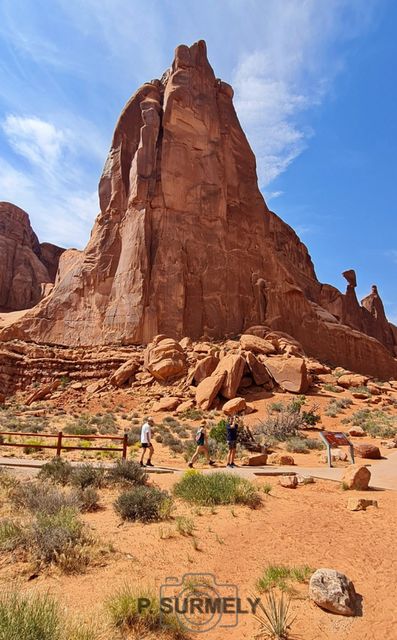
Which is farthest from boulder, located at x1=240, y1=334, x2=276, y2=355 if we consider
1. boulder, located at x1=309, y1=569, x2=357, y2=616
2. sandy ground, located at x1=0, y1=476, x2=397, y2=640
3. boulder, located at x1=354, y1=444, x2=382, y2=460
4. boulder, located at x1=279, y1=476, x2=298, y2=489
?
boulder, located at x1=309, y1=569, x2=357, y2=616

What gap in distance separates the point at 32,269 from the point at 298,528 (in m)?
65.9

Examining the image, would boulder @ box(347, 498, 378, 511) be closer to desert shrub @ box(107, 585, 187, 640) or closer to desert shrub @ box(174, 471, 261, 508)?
desert shrub @ box(174, 471, 261, 508)

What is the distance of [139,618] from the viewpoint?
14.1ft

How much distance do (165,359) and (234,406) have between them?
Answer: 6897 mm

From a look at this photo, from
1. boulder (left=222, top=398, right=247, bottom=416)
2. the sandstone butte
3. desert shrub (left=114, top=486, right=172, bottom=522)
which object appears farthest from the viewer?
the sandstone butte

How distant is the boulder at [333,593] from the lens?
484 centimetres

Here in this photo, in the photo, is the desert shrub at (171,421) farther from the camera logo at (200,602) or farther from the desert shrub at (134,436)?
the camera logo at (200,602)

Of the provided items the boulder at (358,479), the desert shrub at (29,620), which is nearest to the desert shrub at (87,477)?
the boulder at (358,479)

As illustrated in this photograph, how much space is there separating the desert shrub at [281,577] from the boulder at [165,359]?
22.3 m

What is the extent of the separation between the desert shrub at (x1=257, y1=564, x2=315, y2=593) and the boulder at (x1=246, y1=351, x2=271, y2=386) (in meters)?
21.5

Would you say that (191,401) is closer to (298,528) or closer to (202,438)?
(202,438)

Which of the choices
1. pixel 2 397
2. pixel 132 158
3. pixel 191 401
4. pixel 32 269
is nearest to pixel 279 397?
pixel 191 401

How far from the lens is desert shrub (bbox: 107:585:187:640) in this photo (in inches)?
166

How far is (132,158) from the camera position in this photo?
129 ft
